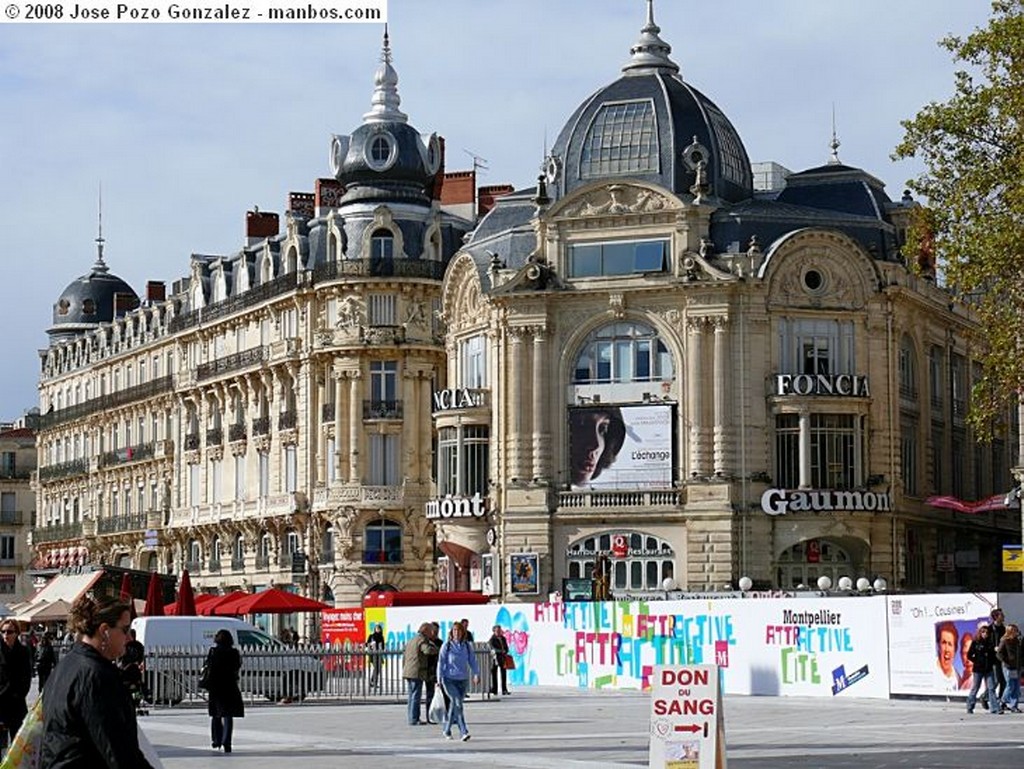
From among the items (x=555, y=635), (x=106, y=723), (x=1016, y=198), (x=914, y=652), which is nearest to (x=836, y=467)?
(x=555, y=635)

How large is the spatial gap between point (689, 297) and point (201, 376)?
2980cm

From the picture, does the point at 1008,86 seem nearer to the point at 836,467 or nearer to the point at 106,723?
the point at 106,723

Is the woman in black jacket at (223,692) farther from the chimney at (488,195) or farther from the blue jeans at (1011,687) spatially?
the chimney at (488,195)

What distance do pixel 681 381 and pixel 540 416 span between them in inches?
185

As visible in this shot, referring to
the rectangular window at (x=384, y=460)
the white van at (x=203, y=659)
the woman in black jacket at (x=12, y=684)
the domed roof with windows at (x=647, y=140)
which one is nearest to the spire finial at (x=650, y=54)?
the domed roof with windows at (x=647, y=140)

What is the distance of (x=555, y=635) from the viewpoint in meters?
45.8

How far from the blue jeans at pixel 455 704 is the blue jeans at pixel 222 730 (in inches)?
130

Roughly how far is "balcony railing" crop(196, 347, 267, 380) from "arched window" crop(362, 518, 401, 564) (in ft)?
32.6

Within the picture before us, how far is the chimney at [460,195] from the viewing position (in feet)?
275

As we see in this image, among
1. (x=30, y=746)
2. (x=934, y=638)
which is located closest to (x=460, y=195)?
(x=934, y=638)

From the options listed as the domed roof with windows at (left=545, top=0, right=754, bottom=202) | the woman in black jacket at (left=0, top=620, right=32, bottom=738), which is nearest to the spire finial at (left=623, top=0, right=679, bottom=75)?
the domed roof with windows at (left=545, top=0, right=754, bottom=202)

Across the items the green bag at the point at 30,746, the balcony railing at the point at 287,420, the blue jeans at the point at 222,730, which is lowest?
the blue jeans at the point at 222,730

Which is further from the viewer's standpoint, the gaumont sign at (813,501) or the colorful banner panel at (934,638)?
the gaumont sign at (813,501)

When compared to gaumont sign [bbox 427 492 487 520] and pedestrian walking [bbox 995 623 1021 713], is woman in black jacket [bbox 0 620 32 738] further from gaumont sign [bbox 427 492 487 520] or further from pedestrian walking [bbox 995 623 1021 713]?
gaumont sign [bbox 427 492 487 520]
